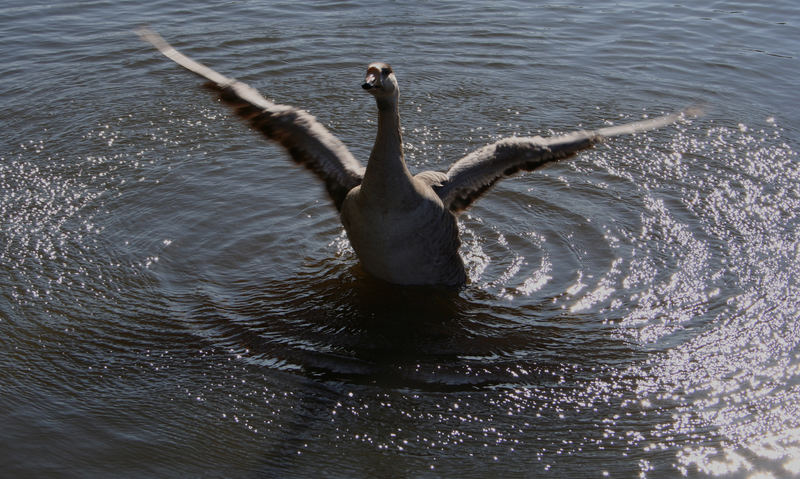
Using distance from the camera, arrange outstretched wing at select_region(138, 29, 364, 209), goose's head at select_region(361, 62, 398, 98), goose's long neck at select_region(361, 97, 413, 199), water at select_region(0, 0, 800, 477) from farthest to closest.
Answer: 1. outstretched wing at select_region(138, 29, 364, 209)
2. goose's long neck at select_region(361, 97, 413, 199)
3. goose's head at select_region(361, 62, 398, 98)
4. water at select_region(0, 0, 800, 477)

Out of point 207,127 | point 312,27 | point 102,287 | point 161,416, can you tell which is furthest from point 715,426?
point 312,27

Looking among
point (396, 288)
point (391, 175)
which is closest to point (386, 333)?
point (396, 288)

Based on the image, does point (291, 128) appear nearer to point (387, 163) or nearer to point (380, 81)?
point (387, 163)

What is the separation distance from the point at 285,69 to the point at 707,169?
5.44 meters

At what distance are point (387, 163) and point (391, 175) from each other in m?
0.09

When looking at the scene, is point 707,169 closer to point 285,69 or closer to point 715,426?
point 715,426

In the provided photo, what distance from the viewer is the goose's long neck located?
5750 millimetres

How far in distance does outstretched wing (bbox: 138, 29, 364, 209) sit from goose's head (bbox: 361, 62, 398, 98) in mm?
879

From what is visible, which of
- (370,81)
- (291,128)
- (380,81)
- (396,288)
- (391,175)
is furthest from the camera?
(396,288)

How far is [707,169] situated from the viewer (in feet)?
26.7

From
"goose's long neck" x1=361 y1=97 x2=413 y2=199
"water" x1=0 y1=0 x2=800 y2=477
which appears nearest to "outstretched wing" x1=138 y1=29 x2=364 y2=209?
"goose's long neck" x1=361 y1=97 x2=413 y2=199

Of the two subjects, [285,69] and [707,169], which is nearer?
[707,169]

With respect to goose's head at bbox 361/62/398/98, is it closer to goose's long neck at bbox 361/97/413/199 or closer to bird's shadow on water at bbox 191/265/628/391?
goose's long neck at bbox 361/97/413/199

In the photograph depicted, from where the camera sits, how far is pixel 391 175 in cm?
574
